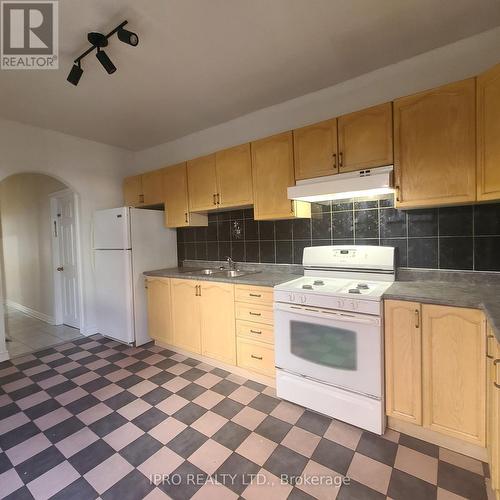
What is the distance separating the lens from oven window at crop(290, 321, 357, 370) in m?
1.75

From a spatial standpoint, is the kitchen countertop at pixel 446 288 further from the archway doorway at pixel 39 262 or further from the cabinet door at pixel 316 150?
the archway doorway at pixel 39 262

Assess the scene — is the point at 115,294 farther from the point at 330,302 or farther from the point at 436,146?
the point at 436,146

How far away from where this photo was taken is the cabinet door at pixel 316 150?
2076 millimetres

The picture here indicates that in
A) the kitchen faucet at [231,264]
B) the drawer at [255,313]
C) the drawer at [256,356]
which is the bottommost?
the drawer at [256,356]

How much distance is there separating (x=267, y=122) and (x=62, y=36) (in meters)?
1.72

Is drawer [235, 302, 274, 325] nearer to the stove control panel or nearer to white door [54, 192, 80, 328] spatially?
Result: the stove control panel

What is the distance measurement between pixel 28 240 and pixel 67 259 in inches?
55.4

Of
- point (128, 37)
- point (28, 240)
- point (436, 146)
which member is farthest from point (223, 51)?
point (28, 240)

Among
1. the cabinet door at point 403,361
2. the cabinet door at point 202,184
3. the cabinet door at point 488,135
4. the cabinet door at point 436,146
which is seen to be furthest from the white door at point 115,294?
the cabinet door at point 488,135

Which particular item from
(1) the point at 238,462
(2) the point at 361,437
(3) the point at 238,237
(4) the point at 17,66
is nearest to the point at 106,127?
(4) the point at 17,66

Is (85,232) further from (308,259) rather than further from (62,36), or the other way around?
(308,259)

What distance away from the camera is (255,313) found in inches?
89.3

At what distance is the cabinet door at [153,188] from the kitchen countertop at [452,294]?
2634 mm

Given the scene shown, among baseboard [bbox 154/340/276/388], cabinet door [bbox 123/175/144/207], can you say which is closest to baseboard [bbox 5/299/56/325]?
cabinet door [bbox 123/175/144/207]
